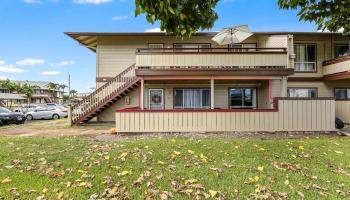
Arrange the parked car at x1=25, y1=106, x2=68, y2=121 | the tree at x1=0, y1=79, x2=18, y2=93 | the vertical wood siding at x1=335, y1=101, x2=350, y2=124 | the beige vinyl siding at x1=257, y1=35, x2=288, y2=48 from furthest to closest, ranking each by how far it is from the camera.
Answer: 1. the tree at x1=0, y1=79, x2=18, y2=93
2. the parked car at x1=25, y1=106, x2=68, y2=121
3. the vertical wood siding at x1=335, y1=101, x2=350, y2=124
4. the beige vinyl siding at x1=257, y1=35, x2=288, y2=48

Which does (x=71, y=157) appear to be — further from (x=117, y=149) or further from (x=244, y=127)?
(x=244, y=127)

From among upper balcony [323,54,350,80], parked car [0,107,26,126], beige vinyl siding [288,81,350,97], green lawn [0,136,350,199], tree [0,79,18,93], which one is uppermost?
tree [0,79,18,93]

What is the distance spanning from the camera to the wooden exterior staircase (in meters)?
15.1

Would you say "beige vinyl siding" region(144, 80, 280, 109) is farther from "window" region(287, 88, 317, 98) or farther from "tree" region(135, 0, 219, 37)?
"tree" region(135, 0, 219, 37)

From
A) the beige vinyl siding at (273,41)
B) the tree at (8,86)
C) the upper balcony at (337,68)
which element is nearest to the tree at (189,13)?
the beige vinyl siding at (273,41)

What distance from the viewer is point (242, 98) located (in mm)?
16812

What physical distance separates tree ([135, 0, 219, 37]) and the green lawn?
3088 mm

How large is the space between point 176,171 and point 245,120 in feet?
21.6

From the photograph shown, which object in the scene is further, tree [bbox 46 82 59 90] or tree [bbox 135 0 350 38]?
tree [bbox 46 82 59 90]

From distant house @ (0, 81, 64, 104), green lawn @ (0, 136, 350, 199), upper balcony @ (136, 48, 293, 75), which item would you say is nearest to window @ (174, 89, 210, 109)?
upper balcony @ (136, 48, 293, 75)

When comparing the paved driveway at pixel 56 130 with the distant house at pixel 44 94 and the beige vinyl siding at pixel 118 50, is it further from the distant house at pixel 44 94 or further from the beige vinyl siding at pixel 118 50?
the distant house at pixel 44 94

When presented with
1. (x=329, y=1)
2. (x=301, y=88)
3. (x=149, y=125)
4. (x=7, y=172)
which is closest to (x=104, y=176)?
(x=7, y=172)

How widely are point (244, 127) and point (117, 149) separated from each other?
6281 mm

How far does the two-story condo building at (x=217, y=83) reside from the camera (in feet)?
35.8
